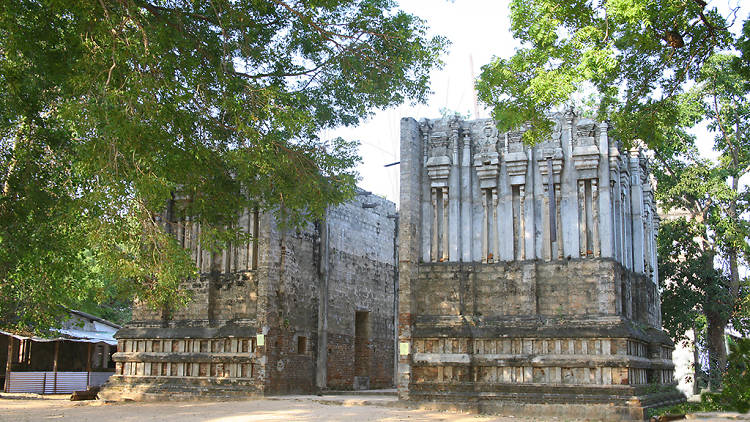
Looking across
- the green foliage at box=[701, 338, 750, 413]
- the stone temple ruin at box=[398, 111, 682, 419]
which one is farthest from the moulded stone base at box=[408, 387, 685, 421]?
the green foliage at box=[701, 338, 750, 413]

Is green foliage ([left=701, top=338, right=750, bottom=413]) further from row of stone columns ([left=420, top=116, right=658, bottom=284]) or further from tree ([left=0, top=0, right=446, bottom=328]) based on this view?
tree ([left=0, top=0, right=446, bottom=328])

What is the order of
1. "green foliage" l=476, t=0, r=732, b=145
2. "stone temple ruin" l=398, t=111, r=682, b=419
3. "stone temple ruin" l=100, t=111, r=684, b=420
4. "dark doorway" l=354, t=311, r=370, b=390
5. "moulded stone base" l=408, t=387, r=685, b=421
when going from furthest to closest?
"dark doorway" l=354, t=311, r=370, b=390, "stone temple ruin" l=100, t=111, r=684, b=420, "stone temple ruin" l=398, t=111, r=682, b=419, "moulded stone base" l=408, t=387, r=685, b=421, "green foliage" l=476, t=0, r=732, b=145

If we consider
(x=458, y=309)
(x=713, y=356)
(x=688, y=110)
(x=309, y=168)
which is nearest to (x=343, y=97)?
(x=309, y=168)

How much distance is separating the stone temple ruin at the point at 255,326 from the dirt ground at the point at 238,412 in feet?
2.46

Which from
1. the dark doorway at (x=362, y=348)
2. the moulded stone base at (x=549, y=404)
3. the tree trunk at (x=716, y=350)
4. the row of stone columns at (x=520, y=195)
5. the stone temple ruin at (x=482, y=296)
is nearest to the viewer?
the moulded stone base at (x=549, y=404)

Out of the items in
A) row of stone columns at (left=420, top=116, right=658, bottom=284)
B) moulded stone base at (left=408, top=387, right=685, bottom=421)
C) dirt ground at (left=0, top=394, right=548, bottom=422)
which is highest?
row of stone columns at (left=420, top=116, right=658, bottom=284)

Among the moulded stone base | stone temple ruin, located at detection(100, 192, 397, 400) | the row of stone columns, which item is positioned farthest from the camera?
stone temple ruin, located at detection(100, 192, 397, 400)

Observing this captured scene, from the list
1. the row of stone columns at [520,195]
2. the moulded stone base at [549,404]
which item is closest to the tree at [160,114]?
the row of stone columns at [520,195]

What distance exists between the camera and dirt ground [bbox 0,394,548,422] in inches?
470

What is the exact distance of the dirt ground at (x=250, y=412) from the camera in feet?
39.1

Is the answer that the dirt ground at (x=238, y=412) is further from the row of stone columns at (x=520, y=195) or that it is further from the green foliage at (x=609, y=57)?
the green foliage at (x=609, y=57)

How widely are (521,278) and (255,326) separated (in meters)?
5.85

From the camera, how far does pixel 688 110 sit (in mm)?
20641

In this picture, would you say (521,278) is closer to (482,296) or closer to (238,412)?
(482,296)
